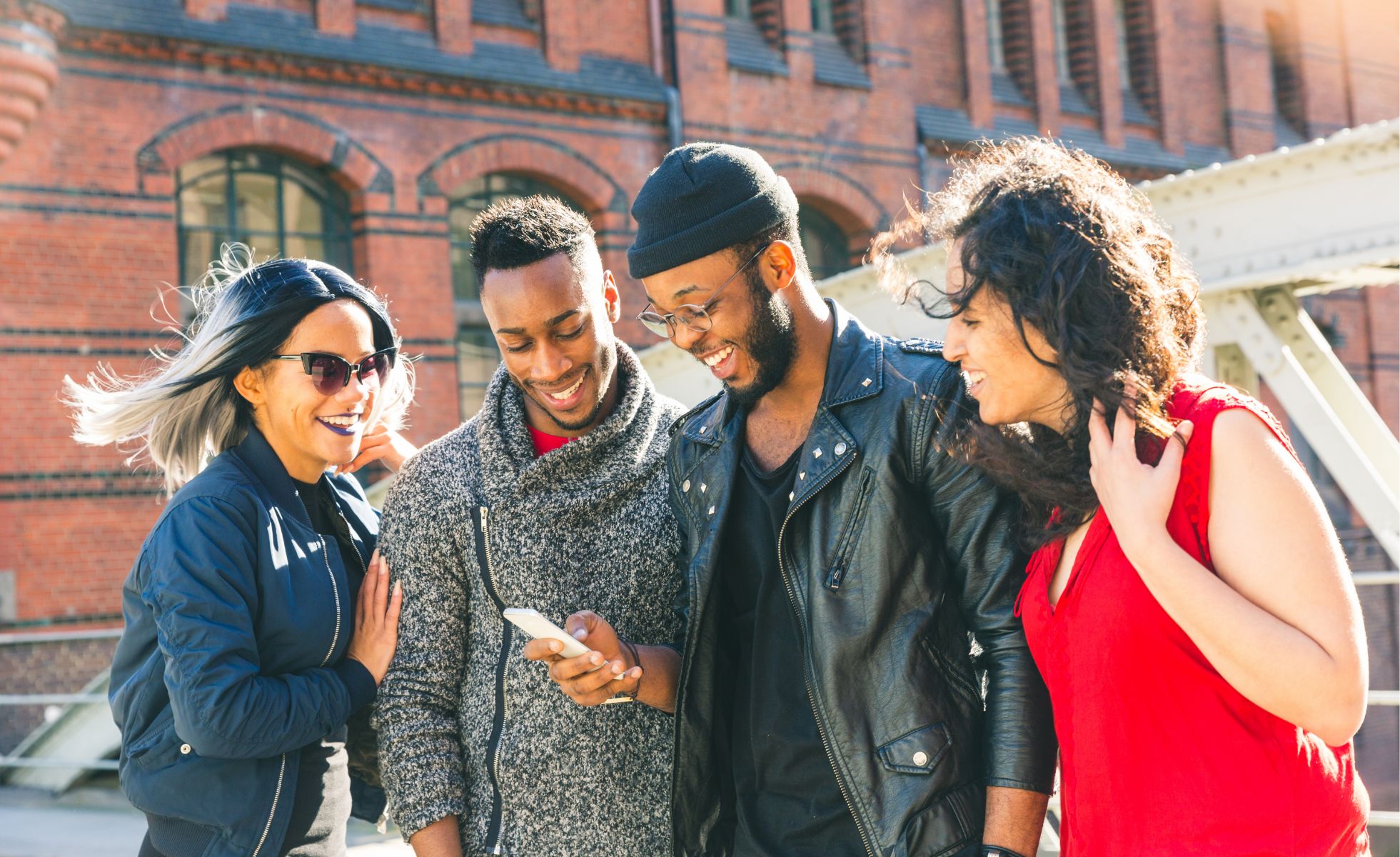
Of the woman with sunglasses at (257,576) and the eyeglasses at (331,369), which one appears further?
the eyeglasses at (331,369)

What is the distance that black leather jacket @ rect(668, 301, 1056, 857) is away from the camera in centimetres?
208

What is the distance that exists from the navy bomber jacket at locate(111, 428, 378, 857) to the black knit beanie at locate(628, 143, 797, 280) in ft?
3.31

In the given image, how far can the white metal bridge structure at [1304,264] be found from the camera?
5.50m

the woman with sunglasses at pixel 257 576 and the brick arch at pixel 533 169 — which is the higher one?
the brick arch at pixel 533 169

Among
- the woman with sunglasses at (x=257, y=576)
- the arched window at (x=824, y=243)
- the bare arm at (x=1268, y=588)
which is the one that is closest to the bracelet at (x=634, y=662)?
the woman with sunglasses at (x=257, y=576)

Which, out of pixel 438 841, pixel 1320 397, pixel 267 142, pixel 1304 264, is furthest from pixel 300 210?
pixel 438 841

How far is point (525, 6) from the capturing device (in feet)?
41.4

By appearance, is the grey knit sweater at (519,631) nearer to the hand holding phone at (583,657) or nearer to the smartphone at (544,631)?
the hand holding phone at (583,657)

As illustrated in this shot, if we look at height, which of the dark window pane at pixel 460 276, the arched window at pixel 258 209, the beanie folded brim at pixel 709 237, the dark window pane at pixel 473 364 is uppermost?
the arched window at pixel 258 209

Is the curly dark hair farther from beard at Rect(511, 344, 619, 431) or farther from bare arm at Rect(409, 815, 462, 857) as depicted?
bare arm at Rect(409, 815, 462, 857)

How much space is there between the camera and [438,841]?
2490 millimetres

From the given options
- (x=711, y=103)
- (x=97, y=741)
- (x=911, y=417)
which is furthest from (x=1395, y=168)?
(x=711, y=103)

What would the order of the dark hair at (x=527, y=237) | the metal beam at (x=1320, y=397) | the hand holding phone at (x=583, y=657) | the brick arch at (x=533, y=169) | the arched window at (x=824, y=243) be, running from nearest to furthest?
the hand holding phone at (x=583, y=657) < the dark hair at (x=527, y=237) < the metal beam at (x=1320, y=397) < the brick arch at (x=533, y=169) < the arched window at (x=824, y=243)

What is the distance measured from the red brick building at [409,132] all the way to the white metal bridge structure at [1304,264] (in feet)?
13.6
